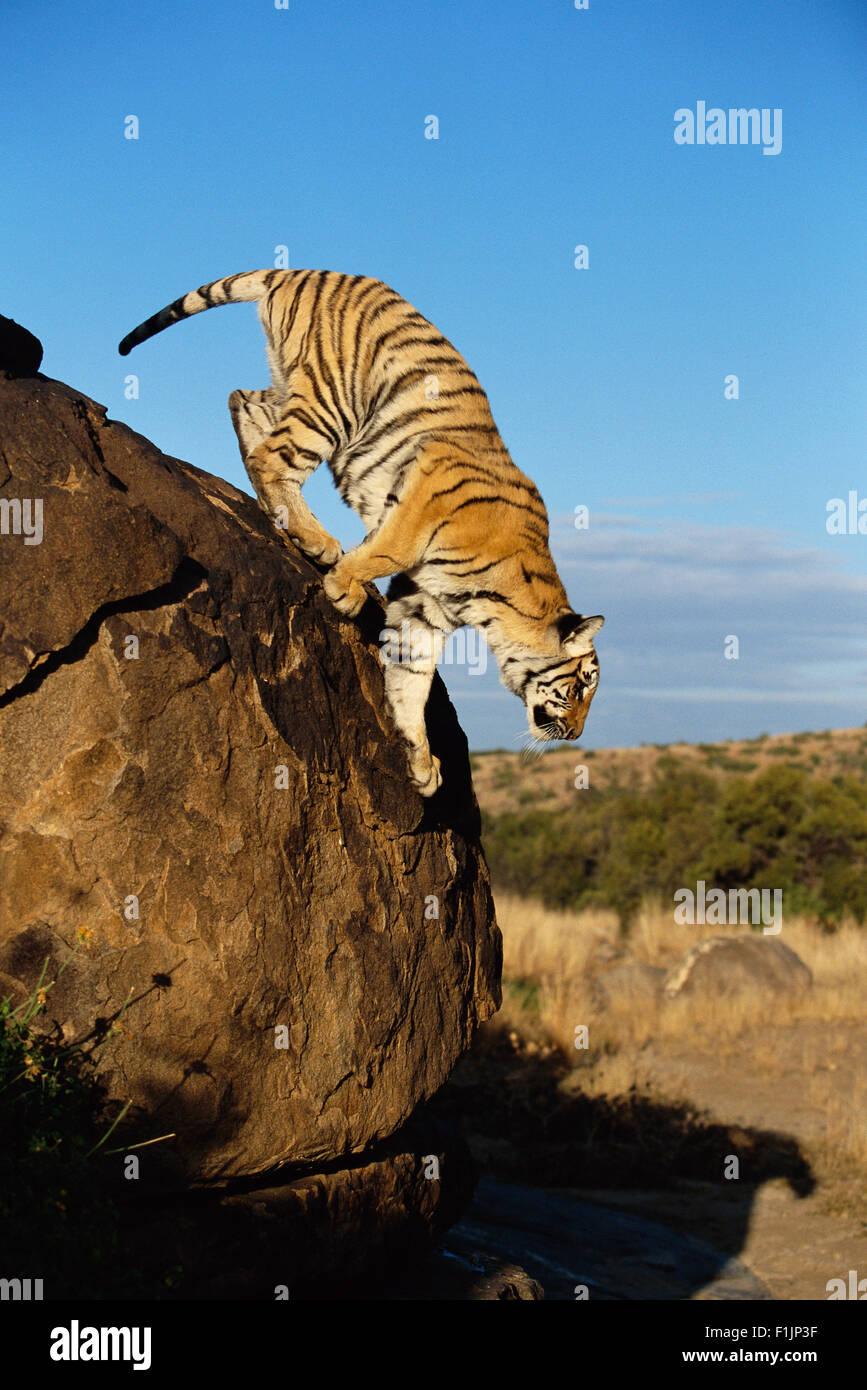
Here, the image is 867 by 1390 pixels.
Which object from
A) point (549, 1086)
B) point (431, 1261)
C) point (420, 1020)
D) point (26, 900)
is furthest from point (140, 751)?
point (549, 1086)

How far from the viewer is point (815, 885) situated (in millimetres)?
21359

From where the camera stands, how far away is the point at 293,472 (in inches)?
225

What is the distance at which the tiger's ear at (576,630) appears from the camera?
18.5ft

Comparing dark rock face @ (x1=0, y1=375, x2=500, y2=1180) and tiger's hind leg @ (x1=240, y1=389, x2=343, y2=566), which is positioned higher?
tiger's hind leg @ (x1=240, y1=389, x2=343, y2=566)

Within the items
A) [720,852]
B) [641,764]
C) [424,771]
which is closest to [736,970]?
[720,852]

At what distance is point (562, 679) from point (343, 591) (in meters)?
1.22

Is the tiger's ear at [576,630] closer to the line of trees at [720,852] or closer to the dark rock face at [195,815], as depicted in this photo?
the dark rock face at [195,815]

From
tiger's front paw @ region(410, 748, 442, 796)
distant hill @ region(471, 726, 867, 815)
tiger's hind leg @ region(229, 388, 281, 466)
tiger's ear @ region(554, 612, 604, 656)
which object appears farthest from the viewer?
distant hill @ region(471, 726, 867, 815)

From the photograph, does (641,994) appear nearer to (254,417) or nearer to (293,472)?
(254,417)

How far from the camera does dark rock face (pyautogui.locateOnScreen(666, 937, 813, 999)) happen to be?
1447cm

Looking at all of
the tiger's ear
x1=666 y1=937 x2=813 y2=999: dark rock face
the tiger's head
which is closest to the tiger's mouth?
the tiger's head

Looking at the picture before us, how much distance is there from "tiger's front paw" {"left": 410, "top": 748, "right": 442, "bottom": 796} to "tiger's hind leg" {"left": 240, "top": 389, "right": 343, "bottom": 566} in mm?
1000

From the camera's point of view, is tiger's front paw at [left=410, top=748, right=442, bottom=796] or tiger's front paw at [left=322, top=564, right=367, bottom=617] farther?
tiger's front paw at [left=410, top=748, right=442, bottom=796]

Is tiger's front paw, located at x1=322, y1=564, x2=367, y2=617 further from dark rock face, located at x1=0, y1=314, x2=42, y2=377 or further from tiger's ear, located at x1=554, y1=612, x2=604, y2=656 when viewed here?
dark rock face, located at x1=0, y1=314, x2=42, y2=377
